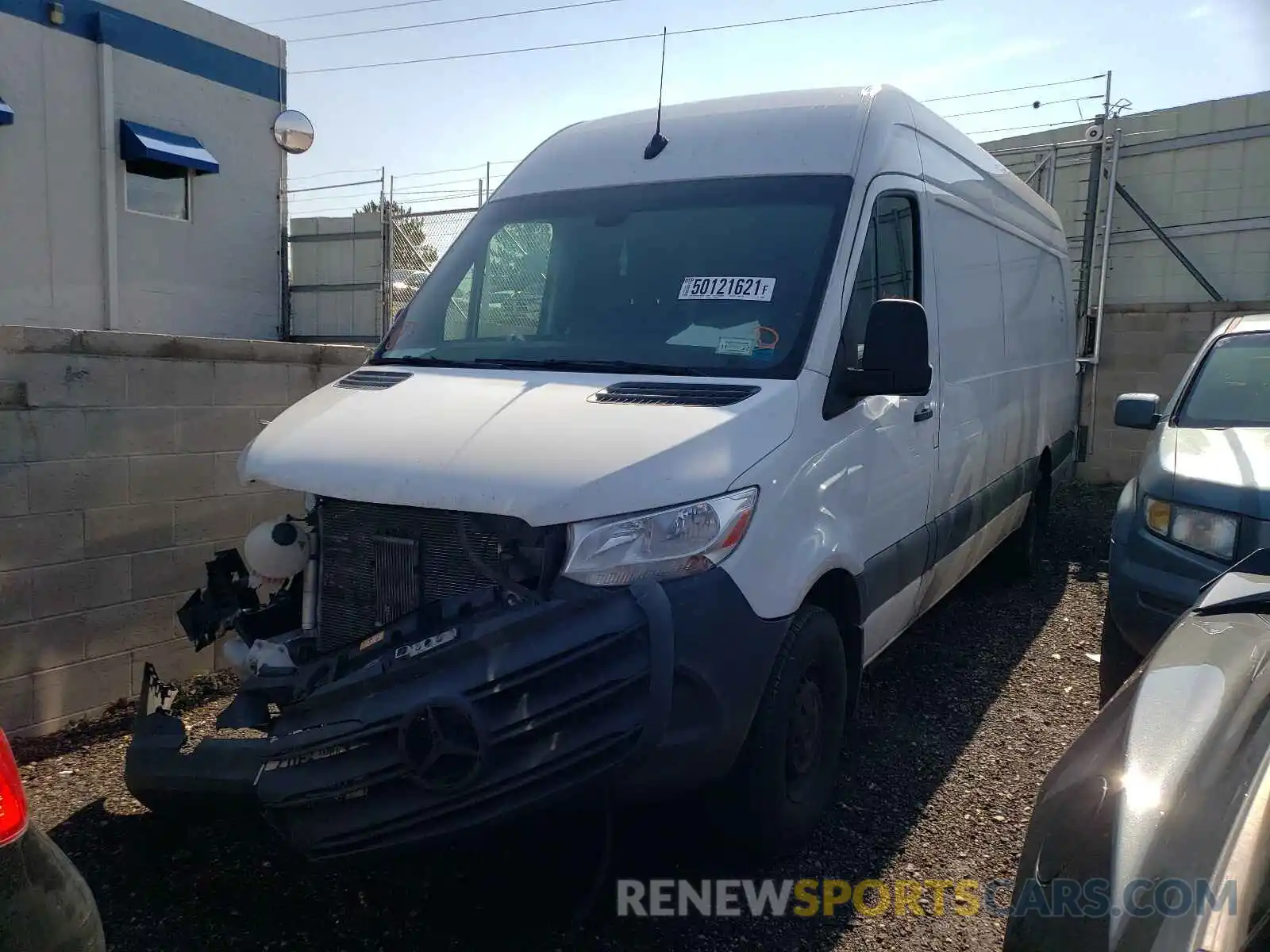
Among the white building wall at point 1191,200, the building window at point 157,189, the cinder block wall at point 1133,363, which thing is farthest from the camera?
the building window at point 157,189

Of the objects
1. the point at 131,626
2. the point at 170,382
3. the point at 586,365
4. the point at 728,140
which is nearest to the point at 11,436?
the point at 170,382

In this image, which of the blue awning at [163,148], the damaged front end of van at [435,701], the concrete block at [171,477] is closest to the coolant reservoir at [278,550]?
the damaged front end of van at [435,701]

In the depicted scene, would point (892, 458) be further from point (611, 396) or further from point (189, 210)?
point (189, 210)

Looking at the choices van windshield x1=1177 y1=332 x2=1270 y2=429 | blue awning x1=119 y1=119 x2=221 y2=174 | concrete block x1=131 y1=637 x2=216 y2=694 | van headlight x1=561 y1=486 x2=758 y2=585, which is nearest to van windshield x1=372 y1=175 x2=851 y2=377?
van headlight x1=561 y1=486 x2=758 y2=585

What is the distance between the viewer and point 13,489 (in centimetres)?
402

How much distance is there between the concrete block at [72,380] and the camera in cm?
409

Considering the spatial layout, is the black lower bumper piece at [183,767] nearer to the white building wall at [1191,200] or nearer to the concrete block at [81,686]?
the concrete block at [81,686]

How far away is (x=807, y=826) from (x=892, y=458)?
4.66ft

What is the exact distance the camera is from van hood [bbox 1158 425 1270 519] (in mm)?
3916

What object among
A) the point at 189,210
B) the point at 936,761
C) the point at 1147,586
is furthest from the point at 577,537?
the point at 189,210

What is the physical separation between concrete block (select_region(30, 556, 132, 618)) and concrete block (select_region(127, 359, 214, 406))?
0.72 m

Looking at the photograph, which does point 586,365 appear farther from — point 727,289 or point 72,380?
point 72,380

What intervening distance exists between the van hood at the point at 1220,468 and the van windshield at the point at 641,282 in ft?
6.10

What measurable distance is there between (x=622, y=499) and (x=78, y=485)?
2.79 meters
